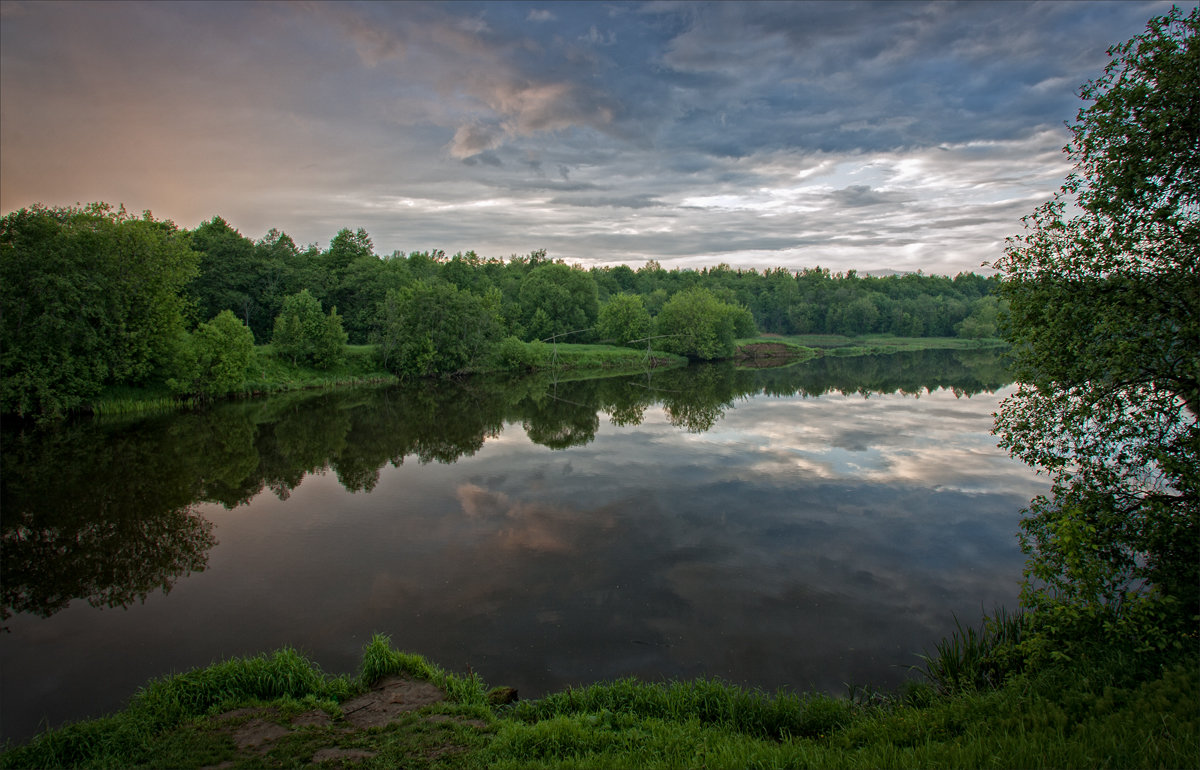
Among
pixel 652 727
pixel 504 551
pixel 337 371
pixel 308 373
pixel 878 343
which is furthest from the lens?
pixel 878 343

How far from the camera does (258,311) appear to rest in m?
63.0

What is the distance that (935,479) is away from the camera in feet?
68.5

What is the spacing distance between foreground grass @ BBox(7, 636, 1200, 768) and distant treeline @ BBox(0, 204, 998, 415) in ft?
111

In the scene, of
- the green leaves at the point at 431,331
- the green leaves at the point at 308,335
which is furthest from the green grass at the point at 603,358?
the green leaves at the point at 308,335

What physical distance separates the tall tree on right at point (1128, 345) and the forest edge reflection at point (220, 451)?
17307 mm

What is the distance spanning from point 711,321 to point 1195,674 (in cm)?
8236

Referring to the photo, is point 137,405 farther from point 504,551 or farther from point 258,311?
point 504,551

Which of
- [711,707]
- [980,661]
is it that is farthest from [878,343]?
[711,707]

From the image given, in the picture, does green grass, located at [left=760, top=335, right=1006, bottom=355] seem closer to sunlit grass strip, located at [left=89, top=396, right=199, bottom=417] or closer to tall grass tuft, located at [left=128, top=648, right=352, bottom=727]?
sunlit grass strip, located at [left=89, top=396, right=199, bottom=417]

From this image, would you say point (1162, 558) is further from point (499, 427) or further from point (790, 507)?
point (499, 427)

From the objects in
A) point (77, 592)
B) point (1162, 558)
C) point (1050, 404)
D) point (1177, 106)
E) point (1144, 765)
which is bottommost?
point (77, 592)

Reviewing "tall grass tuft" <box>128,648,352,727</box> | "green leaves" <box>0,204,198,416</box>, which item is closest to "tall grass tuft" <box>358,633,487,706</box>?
"tall grass tuft" <box>128,648,352,727</box>

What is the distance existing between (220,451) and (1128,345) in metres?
30.2

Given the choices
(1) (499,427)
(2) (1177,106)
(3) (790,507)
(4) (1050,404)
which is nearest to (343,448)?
(1) (499,427)
